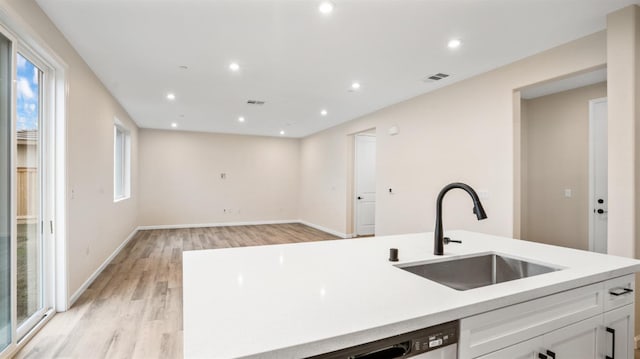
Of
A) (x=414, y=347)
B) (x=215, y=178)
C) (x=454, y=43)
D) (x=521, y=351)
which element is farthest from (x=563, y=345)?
(x=215, y=178)

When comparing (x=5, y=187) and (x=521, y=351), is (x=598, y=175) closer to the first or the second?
(x=521, y=351)

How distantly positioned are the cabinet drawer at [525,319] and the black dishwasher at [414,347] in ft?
0.13

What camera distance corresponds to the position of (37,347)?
2299 millimetres

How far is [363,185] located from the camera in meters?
6.97

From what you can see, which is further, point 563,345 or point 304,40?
point 304,40

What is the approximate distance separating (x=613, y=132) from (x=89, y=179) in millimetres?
5068

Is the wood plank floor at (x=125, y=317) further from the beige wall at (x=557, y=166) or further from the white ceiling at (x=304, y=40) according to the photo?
the beige wall at (x=557, y=166)

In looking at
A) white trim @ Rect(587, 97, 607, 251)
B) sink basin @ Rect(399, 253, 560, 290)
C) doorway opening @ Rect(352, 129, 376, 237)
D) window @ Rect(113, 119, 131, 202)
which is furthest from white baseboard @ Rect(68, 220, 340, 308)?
white trim @ Rect(587, 97, 607, 251)

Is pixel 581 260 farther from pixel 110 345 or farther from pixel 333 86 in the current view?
pixel 333 86

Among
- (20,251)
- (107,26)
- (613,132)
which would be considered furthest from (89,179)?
(613,132)

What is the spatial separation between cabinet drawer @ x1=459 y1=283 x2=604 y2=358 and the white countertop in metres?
0.03

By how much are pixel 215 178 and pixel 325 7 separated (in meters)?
6.86

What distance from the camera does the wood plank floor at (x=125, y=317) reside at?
2.28 metres

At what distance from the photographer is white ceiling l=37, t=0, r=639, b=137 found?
2.34m
